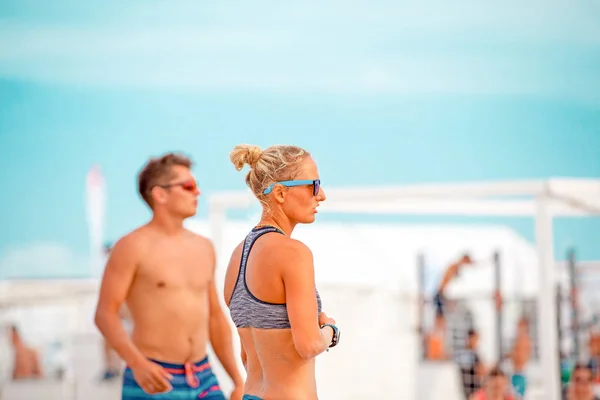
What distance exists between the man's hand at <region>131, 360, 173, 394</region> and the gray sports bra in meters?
1.36

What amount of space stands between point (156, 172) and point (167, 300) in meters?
0.53

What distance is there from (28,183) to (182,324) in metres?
55.4

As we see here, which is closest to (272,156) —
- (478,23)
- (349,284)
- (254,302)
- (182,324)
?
(254,302)

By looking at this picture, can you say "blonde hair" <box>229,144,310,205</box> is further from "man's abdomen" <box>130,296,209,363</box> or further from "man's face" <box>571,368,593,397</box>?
"man's face" <box>571,368,593,397</box>

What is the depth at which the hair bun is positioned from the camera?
2.58m

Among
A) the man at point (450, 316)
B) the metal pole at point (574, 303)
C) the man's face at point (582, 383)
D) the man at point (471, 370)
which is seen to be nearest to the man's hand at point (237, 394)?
the man's face at point (582, 383)

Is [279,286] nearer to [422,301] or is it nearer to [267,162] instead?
[267,162]

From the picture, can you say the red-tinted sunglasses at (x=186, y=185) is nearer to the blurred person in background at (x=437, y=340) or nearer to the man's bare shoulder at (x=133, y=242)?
the man's bare shoulder at (x=133, y=242)

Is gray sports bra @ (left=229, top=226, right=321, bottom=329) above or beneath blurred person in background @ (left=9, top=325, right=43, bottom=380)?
above

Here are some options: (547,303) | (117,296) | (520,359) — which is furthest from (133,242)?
(520,359)

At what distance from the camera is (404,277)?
1280cm

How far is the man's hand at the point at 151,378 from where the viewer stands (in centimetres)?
379

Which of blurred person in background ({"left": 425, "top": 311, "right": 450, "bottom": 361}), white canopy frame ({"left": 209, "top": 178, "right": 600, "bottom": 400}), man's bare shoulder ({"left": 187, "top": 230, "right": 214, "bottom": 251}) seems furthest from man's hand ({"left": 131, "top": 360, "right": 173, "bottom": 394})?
blurred person in background ({"left": 425, "top": 311, "right": 450, "bottom": 361})

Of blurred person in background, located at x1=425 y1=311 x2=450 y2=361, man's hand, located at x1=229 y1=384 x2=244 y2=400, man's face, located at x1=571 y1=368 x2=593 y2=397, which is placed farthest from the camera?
blurred person in background, located at x1=425 y1=311 x2=450 y2=361
